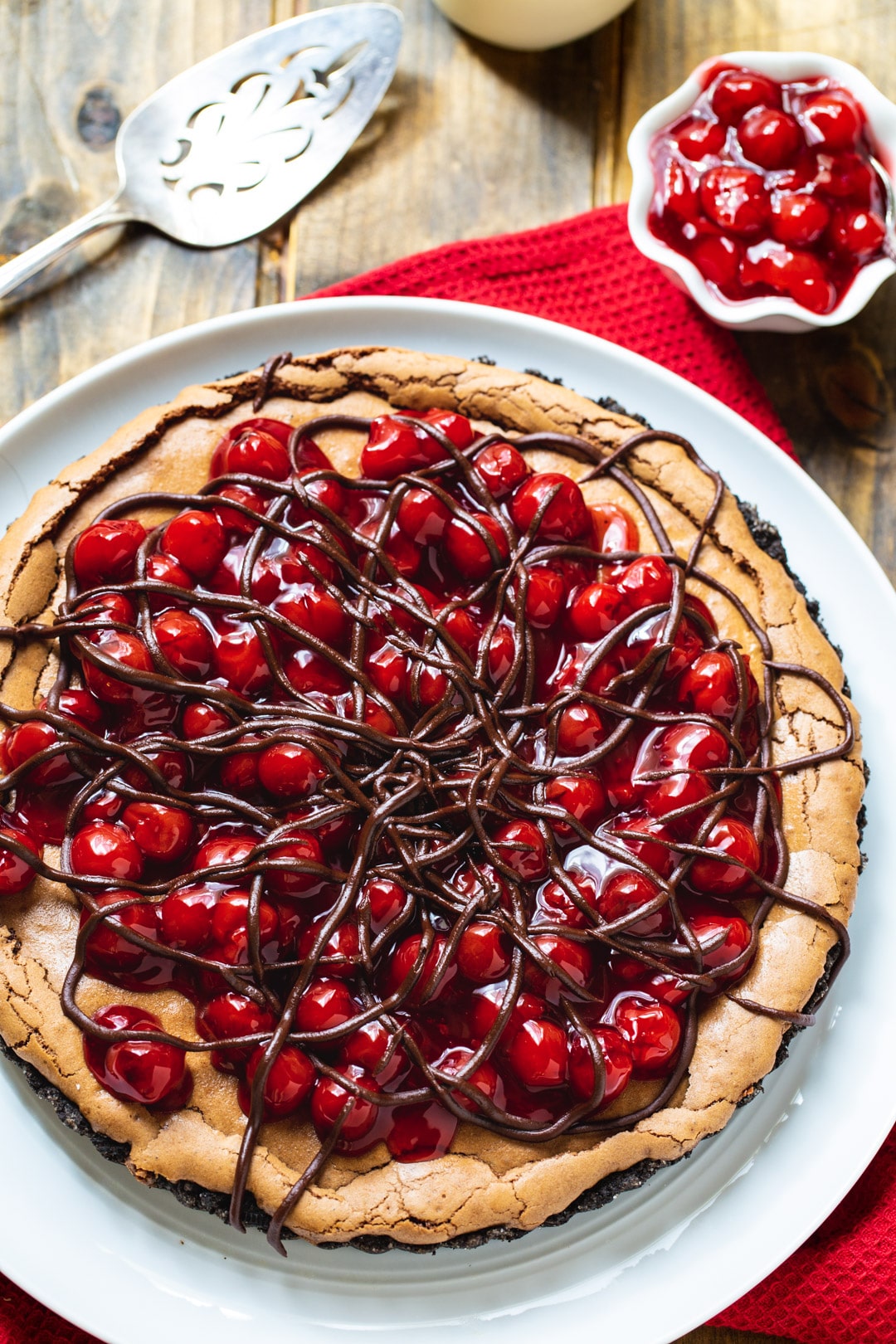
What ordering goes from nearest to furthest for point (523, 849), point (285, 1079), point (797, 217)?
point (285, 1079) → point (523, 849) → point (797, 217)

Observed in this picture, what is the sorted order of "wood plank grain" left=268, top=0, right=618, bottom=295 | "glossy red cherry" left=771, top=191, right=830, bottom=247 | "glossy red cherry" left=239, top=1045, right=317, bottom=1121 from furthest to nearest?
"wood plank grain" left=268, top=0, right=618, bottom=295
"glossy red cherry" left=771, top=191, right=830, bottom=247
"glossy red cherry" left=239, top=1045, right=317, bottom=1121

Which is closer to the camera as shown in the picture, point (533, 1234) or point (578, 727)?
point (578, 727)

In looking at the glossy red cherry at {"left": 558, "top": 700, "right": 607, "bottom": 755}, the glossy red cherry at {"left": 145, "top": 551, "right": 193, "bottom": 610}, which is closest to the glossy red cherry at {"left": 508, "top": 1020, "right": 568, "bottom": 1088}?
the glossy red cherry at {"left": 558, "top": 700, "right": 607, "bottom": 755}

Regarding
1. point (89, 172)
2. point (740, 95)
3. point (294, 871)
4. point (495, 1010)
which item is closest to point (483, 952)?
point (495, 1010)

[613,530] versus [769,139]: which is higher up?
[769,139]

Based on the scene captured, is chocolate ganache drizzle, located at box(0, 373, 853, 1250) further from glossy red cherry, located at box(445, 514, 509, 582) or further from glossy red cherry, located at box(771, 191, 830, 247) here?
glossy red cherry, located at box(771, 191, 830, 247)

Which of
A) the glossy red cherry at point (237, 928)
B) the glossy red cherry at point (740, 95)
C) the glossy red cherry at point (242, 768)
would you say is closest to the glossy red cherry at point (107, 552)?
the glossy red cherry at point (242, 768)

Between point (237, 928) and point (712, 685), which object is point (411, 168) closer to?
point (712, 685)
